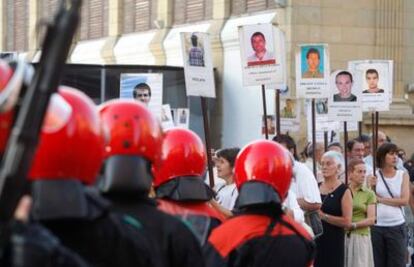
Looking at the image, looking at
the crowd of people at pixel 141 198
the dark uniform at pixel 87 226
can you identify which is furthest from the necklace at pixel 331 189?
the dark uniform at pixel 87 226

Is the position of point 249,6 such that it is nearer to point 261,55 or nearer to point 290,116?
point 290,116

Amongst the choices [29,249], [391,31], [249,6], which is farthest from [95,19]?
[29,249]

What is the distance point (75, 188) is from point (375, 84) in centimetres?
1127

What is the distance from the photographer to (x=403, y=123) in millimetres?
21219

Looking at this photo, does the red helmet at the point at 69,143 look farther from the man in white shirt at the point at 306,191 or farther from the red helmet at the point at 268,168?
the man in white shirt at the point at 306,191

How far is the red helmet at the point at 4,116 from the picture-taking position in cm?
280

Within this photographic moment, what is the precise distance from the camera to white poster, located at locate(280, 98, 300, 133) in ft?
50.4

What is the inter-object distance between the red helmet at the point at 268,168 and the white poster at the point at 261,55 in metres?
5.58

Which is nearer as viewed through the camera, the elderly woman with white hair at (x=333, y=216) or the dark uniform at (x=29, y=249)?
the dark uniform at (x=29, y=249)

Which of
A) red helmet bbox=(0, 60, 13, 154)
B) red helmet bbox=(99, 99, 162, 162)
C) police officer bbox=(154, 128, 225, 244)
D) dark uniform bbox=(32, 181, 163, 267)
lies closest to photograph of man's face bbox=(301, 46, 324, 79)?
police officer bbox=(154, 128, 225, 244)

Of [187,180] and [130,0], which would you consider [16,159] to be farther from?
[130,0]

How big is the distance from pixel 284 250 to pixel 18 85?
7.77ft

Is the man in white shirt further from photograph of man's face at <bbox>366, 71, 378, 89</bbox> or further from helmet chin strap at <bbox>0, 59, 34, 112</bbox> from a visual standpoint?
helmet chin strap at <bbox>0, 59, 34, 112</bbox>

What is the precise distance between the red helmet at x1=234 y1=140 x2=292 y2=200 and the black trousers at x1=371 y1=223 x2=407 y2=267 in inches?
243
